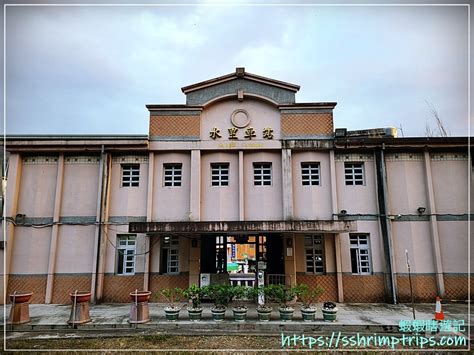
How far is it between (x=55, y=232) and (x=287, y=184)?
9.67 meters

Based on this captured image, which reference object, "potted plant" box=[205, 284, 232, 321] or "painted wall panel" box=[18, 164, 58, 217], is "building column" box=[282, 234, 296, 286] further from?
"painted wall panel" box=[18, 164, 58, 217]

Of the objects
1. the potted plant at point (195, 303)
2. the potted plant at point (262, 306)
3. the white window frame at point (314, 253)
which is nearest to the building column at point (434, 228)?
the white window frame at point (314, 253)

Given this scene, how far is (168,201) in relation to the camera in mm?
13680

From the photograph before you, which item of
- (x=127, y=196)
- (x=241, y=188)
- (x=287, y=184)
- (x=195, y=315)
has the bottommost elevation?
(x=195, y=315)

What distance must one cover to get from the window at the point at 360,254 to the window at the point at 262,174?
13.8ft

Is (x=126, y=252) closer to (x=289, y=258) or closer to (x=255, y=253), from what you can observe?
(x=255, y=253)

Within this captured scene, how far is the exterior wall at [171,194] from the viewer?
13.5m

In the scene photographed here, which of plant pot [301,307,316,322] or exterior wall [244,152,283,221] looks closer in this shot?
plant pot [301,307,316,322]

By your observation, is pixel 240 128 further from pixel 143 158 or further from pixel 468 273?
pixel 468 273

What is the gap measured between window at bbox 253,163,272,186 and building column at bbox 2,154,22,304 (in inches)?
393

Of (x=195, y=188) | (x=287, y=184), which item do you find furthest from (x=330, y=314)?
(x=195, y=188)

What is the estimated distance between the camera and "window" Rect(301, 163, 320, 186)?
1380 centimetres

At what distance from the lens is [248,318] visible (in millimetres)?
10375

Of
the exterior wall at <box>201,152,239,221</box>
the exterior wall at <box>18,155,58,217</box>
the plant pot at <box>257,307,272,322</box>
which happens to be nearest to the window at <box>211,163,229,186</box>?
the exterior wall at <box>201,152,239,221</box>
